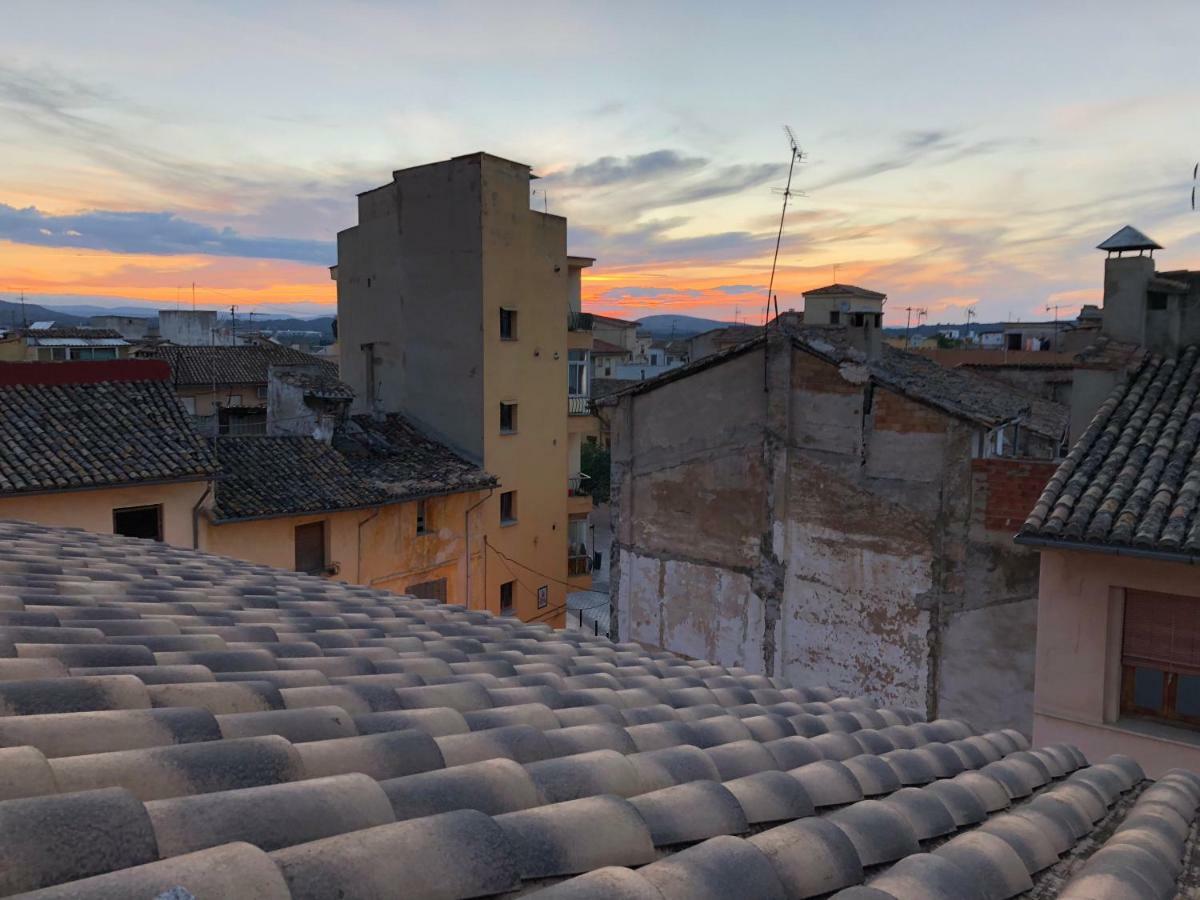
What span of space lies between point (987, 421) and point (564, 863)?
1114 centimetres

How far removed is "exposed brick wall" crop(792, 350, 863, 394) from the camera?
13.0 m

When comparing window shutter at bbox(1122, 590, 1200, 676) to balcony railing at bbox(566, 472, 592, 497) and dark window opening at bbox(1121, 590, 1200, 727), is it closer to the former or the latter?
dark window opening at bbox(1121, 590, 1200, 727)

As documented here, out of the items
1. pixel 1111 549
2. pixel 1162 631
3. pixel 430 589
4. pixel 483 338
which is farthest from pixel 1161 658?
pixel 483 338

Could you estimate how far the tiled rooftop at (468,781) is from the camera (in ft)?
5.49

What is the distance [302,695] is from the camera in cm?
304

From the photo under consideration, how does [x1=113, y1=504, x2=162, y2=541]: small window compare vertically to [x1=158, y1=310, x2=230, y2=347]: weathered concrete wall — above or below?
below

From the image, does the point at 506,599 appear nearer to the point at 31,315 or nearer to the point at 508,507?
the point at 508,507

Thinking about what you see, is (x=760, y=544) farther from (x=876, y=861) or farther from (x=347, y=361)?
(x=347, y=361)

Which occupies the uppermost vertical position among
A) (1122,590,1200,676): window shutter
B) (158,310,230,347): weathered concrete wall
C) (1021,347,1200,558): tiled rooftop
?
(158,310,230,347): weathered concrete wall

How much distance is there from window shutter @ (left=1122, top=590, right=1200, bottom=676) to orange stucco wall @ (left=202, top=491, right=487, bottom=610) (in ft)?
46.3

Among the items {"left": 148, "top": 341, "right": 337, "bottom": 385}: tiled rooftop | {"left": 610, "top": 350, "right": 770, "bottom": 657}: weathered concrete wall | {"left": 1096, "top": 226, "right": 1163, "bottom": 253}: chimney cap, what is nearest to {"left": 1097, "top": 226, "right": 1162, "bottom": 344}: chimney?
{"left": 1096, "top": 226, "right": 1163, "bottom": 253}: chimney cap

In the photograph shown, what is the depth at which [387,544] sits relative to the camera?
19594 millimetres

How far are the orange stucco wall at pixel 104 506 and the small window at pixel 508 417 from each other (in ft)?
29.1

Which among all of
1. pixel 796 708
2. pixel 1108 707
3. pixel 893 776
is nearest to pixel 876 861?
pixel 893 776
